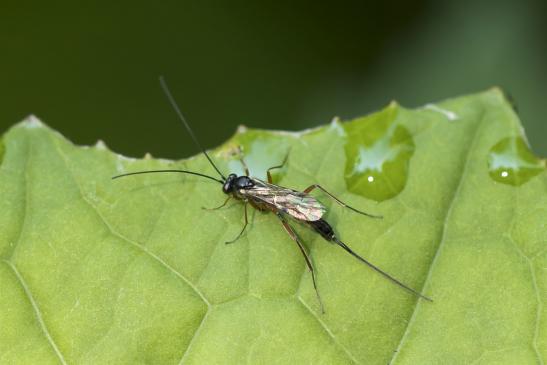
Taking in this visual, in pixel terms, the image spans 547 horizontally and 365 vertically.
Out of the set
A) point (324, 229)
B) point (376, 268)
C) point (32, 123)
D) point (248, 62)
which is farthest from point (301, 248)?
point (248, 62)

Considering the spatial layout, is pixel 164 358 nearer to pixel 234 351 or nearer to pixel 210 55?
pixel 234 351

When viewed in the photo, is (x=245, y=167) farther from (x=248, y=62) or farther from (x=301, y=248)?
(x=248, y=62)

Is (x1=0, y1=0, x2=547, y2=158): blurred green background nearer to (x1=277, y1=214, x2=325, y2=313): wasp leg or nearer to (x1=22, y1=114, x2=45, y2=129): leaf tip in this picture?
(x1=22, y1=114, x2=45, y2=129): leaf tip

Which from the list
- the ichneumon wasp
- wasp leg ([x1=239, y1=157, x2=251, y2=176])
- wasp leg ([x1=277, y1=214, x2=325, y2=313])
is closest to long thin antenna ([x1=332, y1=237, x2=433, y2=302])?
the ichneumon wasp

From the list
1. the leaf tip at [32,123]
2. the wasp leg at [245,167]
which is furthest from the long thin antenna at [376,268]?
the leaf tip at [32,123]

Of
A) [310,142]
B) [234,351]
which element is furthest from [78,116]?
[234,351]
